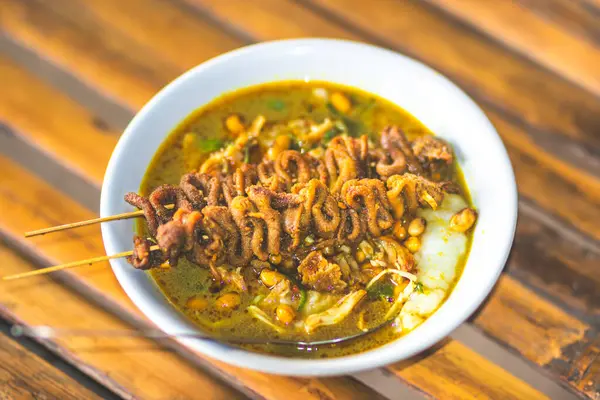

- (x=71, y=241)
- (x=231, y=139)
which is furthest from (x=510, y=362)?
(x=71, y=241)

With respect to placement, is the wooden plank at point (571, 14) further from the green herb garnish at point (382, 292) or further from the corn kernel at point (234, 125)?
the green herb garnish at point (382, 292)

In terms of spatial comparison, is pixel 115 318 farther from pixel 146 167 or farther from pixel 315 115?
pixel 315 115

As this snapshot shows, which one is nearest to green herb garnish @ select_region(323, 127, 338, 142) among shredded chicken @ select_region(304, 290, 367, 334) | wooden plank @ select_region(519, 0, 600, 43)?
shredded chicken @ select_region(304, 290, 367, 334)

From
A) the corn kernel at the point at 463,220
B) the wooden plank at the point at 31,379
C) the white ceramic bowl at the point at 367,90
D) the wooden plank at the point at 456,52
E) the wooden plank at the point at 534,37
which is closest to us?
the white ceramic bowl at the point at 367,90

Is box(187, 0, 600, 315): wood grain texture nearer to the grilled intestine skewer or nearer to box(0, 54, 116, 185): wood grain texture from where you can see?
the grilled intestine skewer

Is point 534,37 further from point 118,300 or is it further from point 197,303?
point 118,300

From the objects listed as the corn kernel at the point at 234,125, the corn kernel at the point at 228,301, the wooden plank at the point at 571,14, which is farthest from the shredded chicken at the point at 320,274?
the wooden plank at the point at 571,14
